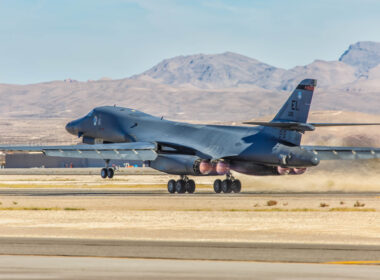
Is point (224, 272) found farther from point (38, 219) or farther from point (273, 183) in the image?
point (273, 183)

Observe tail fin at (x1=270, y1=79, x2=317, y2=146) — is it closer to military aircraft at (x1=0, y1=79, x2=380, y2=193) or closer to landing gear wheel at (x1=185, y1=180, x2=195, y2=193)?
military aircraft at (x1=0, y1=79, x2=380, y2=193)

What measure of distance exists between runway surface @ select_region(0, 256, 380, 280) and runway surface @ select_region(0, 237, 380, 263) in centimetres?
118

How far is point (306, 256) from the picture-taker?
1875 centimetres

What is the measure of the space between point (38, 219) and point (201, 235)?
30.3ft

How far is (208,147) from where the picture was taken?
5400cm

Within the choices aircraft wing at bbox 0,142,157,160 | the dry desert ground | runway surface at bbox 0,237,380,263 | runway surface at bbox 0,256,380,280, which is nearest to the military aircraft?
aircraft wing at bbox 0,142,157,160

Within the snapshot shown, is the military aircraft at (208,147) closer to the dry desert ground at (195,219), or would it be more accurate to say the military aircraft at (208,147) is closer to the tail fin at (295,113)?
the tail fin at (295,113)

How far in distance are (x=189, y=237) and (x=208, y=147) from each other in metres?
30.0

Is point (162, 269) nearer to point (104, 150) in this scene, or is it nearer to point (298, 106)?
point (298, 106)

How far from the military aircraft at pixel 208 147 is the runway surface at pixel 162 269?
95.4 ft

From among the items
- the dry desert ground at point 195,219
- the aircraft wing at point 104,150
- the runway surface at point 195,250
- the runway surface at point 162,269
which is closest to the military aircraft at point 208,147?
the aircraft wing at point 104,150

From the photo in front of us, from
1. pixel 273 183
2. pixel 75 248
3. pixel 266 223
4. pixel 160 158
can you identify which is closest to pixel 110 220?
pixel 266 223

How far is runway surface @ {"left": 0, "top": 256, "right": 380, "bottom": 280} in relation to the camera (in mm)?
14789

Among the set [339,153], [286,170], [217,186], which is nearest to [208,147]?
[217,186]
